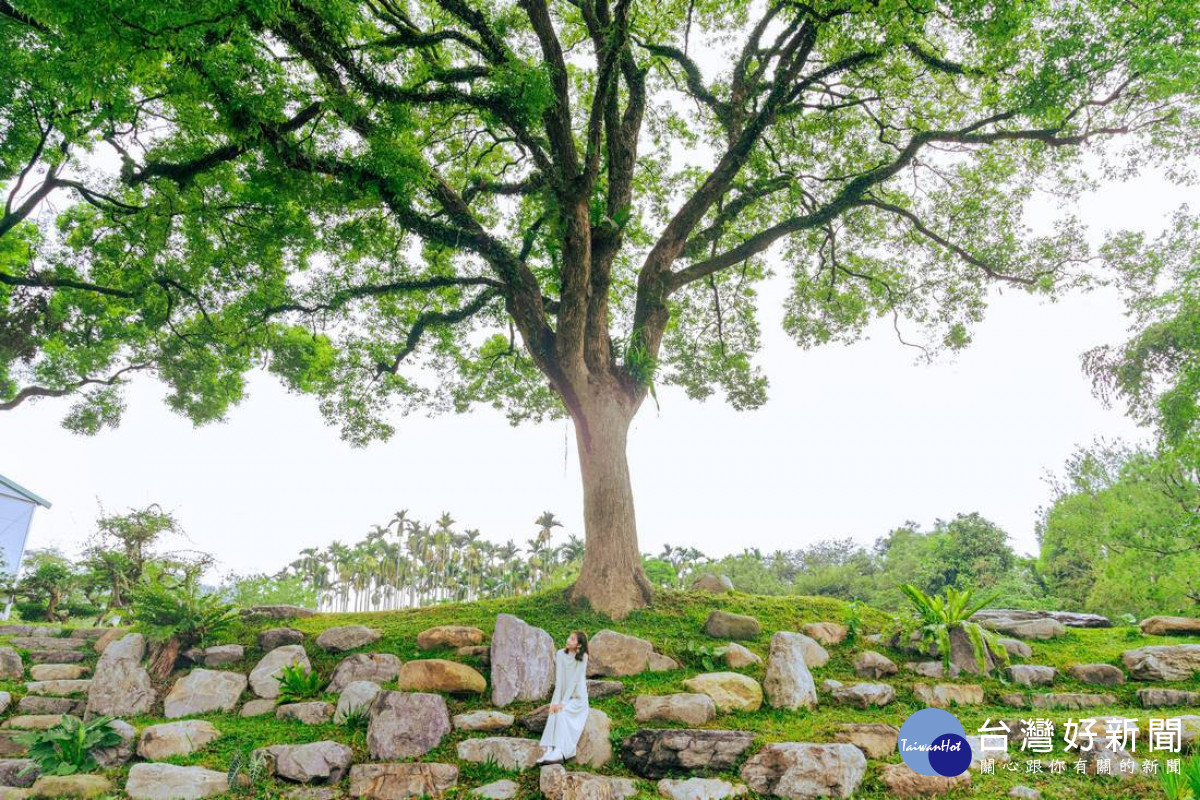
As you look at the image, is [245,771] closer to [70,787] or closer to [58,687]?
[70,787]

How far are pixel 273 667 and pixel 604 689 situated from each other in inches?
165

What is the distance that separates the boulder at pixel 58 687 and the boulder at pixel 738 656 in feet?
25.0

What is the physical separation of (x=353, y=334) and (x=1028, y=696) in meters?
11.7

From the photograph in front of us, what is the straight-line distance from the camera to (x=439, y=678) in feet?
21.8

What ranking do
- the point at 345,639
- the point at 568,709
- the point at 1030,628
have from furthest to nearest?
the point at 1030,628, the point at 345,639, the point at 568,709

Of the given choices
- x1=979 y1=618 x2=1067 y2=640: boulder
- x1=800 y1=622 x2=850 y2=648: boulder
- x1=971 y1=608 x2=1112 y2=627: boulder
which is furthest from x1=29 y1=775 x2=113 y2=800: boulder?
x1=971 y1=608 x2=1112 y2=627: boulder

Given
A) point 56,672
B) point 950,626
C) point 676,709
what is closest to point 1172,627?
point 950,626

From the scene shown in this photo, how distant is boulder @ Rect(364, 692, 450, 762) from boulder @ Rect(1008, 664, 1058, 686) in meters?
6.62

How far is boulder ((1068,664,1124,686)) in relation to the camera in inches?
281

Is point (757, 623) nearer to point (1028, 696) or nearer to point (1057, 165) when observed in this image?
point (1028, 696)

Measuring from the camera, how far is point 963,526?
76.2 feet

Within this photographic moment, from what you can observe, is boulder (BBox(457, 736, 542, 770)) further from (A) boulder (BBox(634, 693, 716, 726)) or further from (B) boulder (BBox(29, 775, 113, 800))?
(B) boulder (BBox(29, 775, 113, 800))

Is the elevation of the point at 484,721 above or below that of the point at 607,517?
below

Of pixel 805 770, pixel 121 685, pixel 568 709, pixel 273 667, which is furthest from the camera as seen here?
pixel 273 667
